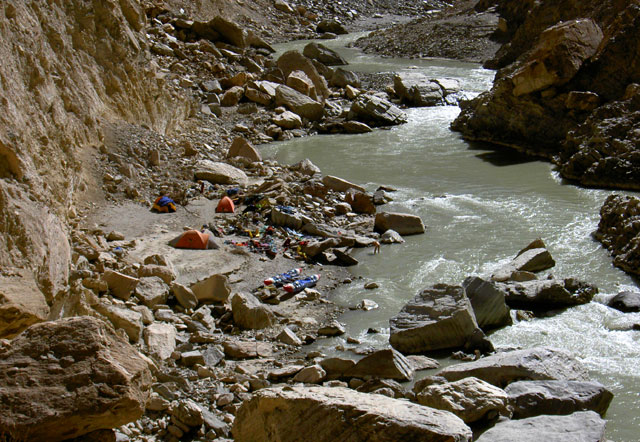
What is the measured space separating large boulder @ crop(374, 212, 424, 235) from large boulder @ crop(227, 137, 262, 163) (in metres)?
3.97

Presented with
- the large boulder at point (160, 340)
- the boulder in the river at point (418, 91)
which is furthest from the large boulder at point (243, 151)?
the boulder in the river at point (418, 91)

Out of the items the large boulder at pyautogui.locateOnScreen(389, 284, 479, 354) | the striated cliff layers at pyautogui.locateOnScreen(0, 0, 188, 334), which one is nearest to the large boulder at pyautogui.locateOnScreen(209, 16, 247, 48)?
the striated cliff layers at pyautogui.locateOnScreen(0, 0, 188, 334)

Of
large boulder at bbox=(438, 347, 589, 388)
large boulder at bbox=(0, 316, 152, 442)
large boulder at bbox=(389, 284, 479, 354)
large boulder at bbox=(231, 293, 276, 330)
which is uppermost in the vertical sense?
large boulder at bbox=(0, 316, 152, 442)

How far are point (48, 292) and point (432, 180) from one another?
9.16 m

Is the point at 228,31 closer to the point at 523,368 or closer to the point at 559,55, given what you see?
the point at 559,55

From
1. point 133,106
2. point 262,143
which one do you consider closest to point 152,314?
point 133,106

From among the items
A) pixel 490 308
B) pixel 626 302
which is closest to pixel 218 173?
pixel 490 308

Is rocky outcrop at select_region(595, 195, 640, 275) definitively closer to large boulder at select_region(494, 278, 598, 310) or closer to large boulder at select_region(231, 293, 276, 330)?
large boulder at select_region(494, 278, 598, 310)

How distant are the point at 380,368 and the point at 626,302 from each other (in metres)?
3.32

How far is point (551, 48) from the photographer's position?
1504cm

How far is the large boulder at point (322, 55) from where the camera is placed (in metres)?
25.4

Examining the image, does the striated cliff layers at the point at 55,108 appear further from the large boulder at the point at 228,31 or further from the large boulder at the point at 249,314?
the large boulder at the point at 228,31

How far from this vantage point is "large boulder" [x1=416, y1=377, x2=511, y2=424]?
4.90 meters

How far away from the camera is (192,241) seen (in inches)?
361
